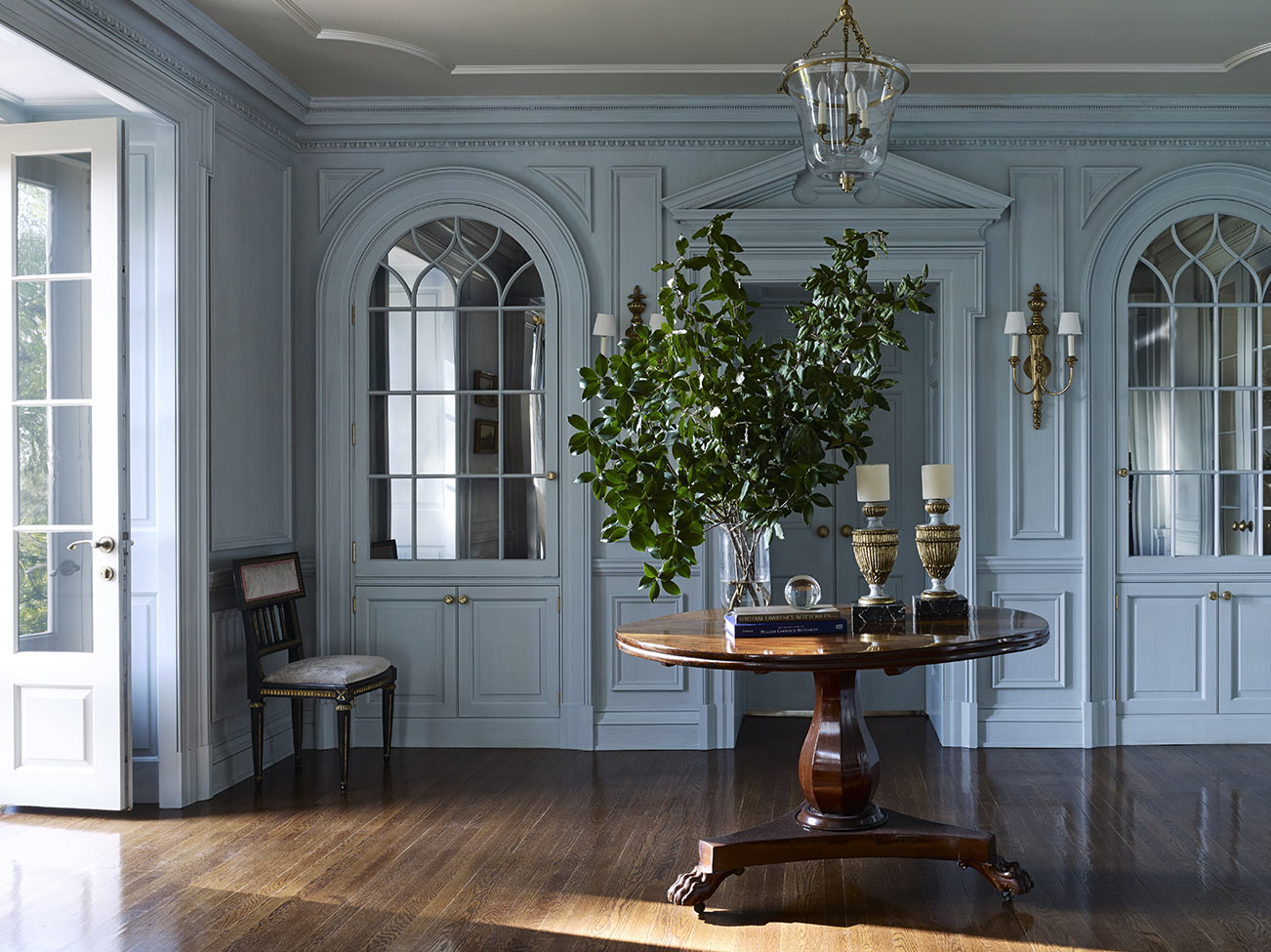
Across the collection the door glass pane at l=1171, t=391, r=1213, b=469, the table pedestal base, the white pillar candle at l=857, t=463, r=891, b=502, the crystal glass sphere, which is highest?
the door glass pane at l=1171, t=391, r=1213, b=469

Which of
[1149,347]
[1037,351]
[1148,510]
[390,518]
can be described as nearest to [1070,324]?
[1037,351]

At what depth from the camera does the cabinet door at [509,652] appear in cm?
507

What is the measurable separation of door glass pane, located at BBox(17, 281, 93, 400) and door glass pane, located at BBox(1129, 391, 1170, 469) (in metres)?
4.48

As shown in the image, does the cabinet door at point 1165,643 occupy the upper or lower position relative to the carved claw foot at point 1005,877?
upper

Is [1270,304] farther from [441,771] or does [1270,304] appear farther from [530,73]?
[441,771]

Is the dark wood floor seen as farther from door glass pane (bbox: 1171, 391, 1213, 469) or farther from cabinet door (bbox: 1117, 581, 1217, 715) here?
door glass pane (bbox: 1171, 391, 1213, 469)

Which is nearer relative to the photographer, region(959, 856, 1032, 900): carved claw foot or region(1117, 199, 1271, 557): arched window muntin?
region(959, 856, 1032, 900): carved claw foot

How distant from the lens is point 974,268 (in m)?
5.02

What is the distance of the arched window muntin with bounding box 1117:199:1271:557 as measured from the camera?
5039 millimetres

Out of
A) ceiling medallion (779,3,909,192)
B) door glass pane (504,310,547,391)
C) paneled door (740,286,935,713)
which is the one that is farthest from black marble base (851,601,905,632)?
paneled door (740,286,935,713)

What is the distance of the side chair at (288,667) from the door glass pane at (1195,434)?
375 centimetres

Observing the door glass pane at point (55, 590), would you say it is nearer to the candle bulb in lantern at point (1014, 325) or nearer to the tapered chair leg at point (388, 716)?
the tapered chair leg at point (388, 716)

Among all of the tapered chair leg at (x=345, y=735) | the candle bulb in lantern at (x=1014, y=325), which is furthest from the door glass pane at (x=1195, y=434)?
the tapered chair leg at (x=345, y=735)

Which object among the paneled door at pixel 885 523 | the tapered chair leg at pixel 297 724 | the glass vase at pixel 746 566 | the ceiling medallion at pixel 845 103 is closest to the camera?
the ceiling medallion at pixel 845 103
